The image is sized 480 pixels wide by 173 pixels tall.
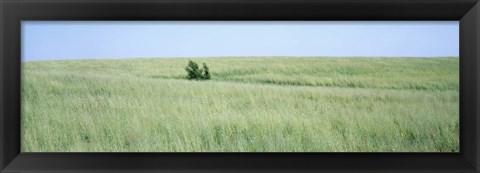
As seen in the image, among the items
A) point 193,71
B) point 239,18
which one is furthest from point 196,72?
point 239,18

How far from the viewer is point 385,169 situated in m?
1.84

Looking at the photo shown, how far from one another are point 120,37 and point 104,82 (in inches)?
13.0

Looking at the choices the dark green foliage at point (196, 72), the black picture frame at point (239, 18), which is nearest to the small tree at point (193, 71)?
the dark green foliage at point (196, 72)

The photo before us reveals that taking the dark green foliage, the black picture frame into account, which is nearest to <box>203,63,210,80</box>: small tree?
the dark green foliage

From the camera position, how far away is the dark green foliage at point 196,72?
9.89 ft

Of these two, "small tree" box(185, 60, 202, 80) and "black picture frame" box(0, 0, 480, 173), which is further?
"small tree" box(185, 60, 202, 80)

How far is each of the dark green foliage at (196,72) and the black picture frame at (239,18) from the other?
1.19m

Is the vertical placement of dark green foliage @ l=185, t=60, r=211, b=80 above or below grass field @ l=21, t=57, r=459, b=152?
above

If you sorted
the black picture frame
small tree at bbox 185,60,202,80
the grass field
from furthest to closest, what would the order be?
1. small tree at bbox 185,60,202,80
2. the grass field
3. the black picture frame

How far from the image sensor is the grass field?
88.4 inches

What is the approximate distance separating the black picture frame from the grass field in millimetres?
123

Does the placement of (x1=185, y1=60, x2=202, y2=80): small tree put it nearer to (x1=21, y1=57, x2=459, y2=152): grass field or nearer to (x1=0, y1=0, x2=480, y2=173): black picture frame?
(x1=21, y1=57, x2=459, y2=152): grass field

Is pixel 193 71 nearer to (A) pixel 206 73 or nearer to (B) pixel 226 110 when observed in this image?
(A) pixel 206 73

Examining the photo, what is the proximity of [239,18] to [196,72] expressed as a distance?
51.9 inches
